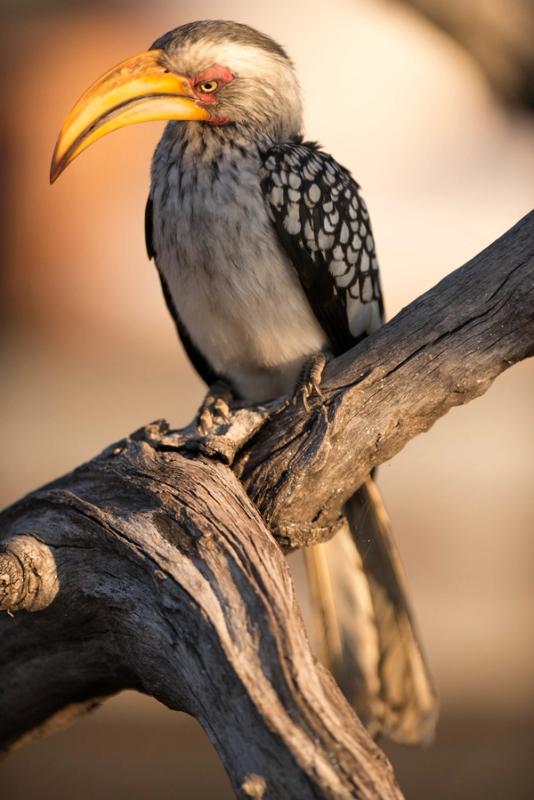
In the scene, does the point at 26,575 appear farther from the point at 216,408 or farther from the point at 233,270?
the point at 233,270

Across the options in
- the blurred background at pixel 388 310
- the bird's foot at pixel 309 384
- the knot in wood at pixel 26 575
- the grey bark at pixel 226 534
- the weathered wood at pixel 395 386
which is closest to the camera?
the grey bark at pixel 226 534

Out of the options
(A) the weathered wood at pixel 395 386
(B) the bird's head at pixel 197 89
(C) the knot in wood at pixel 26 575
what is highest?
(B) the bird's head at pixel 197 89

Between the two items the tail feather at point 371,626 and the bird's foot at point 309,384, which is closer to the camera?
the bird's foot at point 309,384

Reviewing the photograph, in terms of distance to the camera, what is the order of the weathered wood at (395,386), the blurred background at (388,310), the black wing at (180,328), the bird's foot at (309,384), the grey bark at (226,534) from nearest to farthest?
the grey bark at (226,534)
the weathered wood at (395,386)
the bird's foot at (309,384)
the black wing at (180,328)
the blurred background at (388,310)

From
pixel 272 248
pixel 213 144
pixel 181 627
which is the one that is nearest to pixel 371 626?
pixel 181 627

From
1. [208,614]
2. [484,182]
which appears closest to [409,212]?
[484,182]

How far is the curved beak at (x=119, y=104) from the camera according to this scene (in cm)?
176

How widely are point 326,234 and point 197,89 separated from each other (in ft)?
1.25

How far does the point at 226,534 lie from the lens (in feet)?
4.57

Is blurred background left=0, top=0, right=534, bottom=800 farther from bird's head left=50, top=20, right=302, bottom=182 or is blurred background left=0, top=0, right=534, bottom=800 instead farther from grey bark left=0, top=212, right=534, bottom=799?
grey bark left=0, top=212, right=534, bottom=799

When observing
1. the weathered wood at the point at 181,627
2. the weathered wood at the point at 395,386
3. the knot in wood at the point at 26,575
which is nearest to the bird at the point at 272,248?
the weathered wood at the point at 395,386

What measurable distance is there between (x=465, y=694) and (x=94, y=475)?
8.68 ft

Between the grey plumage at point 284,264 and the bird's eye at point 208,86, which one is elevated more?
the bird's eye at point 208,86

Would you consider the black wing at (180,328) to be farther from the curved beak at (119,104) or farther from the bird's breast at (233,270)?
the curved beak at (119,104)
